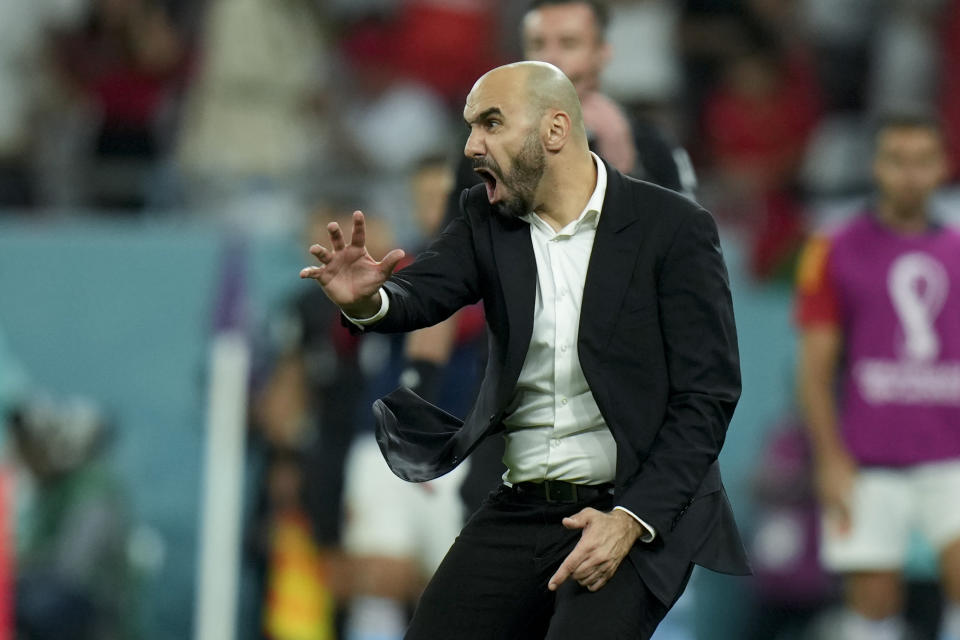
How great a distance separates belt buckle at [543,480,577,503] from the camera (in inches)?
163

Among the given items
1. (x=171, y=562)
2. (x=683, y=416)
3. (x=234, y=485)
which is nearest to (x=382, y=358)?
(x=234, y=485)

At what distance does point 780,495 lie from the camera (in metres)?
8.73

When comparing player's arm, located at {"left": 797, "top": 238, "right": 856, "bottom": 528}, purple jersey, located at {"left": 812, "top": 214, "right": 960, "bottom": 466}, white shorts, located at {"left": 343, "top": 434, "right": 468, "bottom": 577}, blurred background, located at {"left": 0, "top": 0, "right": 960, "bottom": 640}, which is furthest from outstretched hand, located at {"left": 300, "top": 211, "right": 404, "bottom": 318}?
blurred background, located at {"left": 0, "top": 0, "right": 960, "bottom": 640}

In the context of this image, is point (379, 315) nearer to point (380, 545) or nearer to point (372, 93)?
point (380, 545)


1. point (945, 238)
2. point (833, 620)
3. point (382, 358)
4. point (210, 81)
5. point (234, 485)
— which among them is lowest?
point (833, 620)

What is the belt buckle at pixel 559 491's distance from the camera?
13.5 feet

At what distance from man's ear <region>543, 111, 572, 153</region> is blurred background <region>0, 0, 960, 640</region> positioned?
171 inches

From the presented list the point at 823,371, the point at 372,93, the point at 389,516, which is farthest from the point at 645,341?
the point at 372,93

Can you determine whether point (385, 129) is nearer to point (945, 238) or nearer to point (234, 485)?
point (234, 485)

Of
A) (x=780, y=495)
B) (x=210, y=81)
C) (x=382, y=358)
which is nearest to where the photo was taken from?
(x=382, y=358)

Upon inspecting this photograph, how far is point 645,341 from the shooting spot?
4035 mm

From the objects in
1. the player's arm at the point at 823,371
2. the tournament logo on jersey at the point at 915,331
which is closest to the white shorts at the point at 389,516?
the player's arm at the point at 823,371

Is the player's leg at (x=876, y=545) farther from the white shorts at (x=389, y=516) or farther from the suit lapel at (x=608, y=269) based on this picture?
the suit lapel at (x=608, y=269)

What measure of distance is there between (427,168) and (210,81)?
6.71ft
